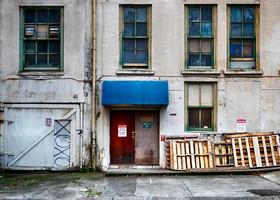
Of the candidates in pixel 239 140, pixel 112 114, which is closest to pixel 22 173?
pixel 112 114

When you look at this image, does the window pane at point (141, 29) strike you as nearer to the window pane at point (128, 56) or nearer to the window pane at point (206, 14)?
the window pane at point (128, 56)

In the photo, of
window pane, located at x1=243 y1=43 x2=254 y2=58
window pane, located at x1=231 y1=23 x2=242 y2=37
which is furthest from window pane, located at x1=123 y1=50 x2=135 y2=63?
window pane, located at x1=243 y1=43 x2=254 y2=58

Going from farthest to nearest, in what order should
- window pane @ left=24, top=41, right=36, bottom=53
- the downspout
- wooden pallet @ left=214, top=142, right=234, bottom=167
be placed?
window pane @ left=24, top=41, right=36, bottom=53, the downspout, wooden pallet @ left=214, top=142, right=234, bottom=167

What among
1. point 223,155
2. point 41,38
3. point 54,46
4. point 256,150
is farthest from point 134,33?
point 256,150

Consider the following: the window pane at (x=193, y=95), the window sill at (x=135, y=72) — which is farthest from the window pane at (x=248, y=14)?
the window sill at (x=135, y=72)

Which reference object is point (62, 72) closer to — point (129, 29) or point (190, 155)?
point (129, 29)

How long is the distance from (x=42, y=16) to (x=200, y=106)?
7238mm

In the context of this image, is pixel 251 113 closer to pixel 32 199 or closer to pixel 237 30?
pixel 237 30

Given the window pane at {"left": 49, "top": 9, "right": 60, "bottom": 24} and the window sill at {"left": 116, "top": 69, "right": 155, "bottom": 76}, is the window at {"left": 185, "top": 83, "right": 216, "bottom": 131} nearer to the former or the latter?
the window sill at {"left": 116, "top": 69, "right": 155, "bottom": 76}

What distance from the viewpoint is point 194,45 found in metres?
15.7

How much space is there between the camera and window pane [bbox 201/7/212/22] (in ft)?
51.3

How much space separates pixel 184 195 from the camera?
1107 centimetres

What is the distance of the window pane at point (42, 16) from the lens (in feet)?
51.2

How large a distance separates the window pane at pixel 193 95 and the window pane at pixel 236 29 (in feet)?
8.48
